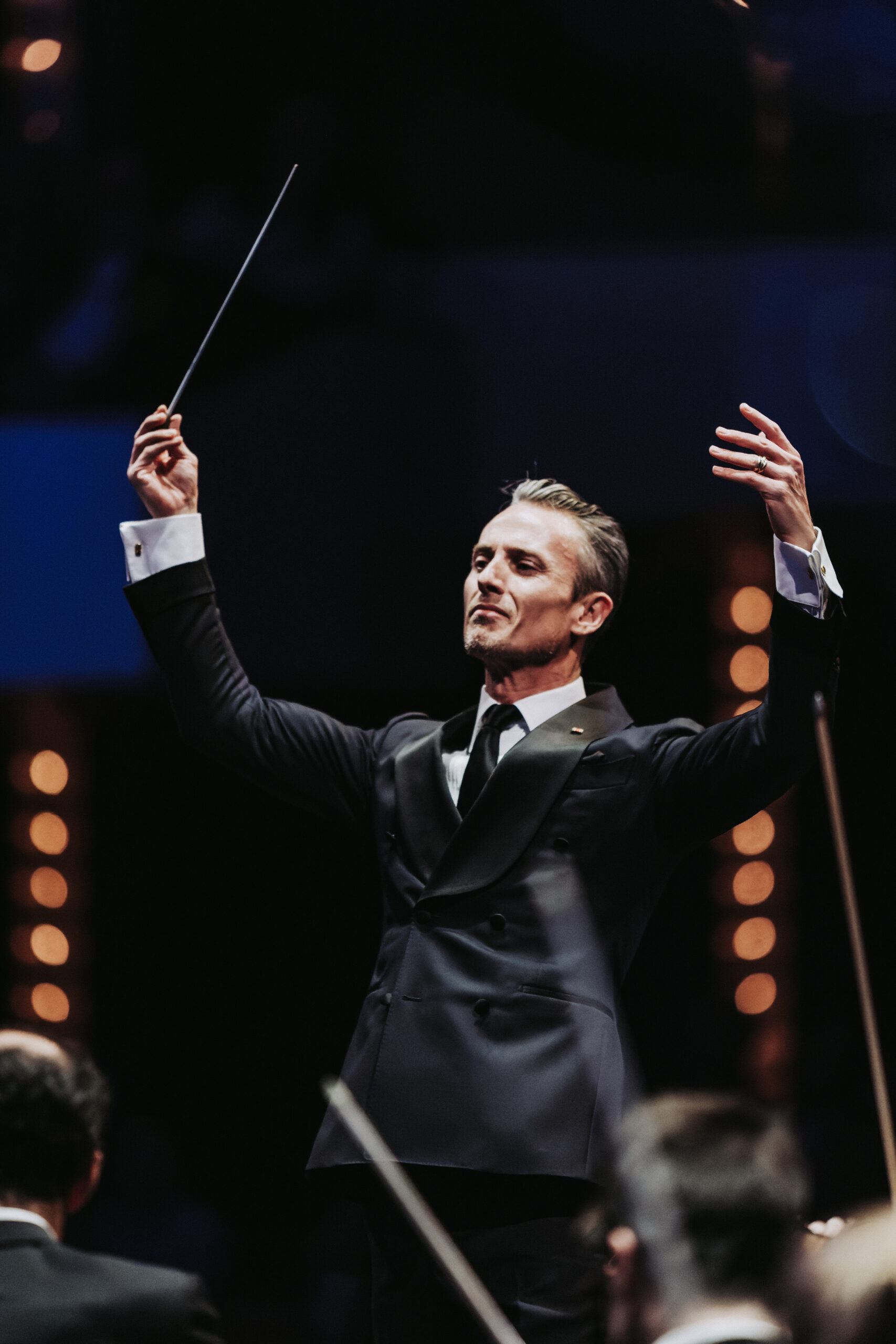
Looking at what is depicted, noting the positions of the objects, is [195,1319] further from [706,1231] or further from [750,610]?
[750,610]

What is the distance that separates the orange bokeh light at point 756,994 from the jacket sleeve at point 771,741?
220 centimetres

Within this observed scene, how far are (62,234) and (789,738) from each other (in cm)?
266

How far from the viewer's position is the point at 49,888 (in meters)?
4.32

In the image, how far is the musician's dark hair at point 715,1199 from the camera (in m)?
1.08

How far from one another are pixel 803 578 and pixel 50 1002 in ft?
9.52

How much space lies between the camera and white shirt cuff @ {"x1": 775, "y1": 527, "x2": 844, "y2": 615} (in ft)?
6.01

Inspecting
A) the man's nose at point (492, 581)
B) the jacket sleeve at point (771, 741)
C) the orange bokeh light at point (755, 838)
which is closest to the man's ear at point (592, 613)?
the man's nose at point (492, 581)

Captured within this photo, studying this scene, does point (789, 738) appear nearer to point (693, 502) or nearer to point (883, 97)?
point (693, 502)

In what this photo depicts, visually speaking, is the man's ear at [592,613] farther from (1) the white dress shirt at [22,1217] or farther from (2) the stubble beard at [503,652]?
(1) the white dress shirt at [22,1217]

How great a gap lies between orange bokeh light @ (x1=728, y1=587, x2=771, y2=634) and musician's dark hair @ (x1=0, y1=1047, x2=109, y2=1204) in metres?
2.67

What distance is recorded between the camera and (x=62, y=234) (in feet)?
12.9

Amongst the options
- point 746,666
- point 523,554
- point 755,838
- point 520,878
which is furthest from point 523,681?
point 755,838

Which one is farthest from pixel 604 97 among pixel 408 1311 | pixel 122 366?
pixel 408 1311

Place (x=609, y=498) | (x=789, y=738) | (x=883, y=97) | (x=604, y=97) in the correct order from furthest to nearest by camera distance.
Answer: (x=604, y=97)
(x=609, y=498)
(x=883, y=97)
(x=789, y=738)
